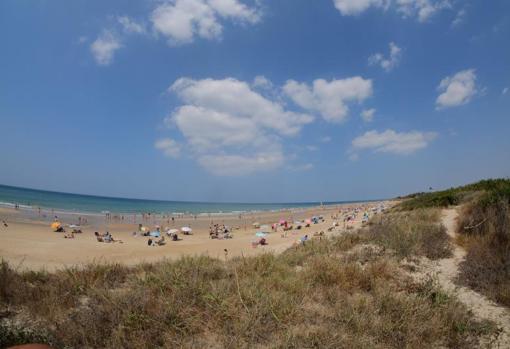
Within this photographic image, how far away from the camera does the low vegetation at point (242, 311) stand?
10.7ft

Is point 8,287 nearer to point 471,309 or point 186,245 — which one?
point 471,309

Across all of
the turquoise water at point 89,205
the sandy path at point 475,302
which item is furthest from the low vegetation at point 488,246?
the turquoise water at point 89,205

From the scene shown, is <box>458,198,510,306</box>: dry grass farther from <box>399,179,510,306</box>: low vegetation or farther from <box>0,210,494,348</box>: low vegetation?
<box>0,210,494,348</box>: low vegetation

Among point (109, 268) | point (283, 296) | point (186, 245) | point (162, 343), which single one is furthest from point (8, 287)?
point (186, 245)

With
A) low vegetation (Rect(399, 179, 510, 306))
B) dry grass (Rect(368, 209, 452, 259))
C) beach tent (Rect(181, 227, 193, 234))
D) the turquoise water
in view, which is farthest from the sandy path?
the turquoise water

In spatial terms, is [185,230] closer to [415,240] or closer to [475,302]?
[415,240]

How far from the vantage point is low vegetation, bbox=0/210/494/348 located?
327cm

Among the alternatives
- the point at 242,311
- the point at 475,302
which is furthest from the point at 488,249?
the point at 242,311

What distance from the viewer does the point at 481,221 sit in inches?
311

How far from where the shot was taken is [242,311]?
3754 mm

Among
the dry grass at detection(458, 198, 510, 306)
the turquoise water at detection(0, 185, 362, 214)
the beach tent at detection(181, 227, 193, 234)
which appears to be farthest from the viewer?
the turquoise water at detection(0, 185, 362, 214)

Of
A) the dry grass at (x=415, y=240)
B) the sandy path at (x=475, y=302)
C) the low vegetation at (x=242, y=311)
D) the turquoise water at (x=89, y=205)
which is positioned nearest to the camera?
the low vegetation at (x=242, y=311)

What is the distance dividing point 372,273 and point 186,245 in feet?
46.4

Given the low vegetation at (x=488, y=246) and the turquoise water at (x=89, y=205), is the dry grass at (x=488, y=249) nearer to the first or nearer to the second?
the low vegetation at (x=488, y=246)
